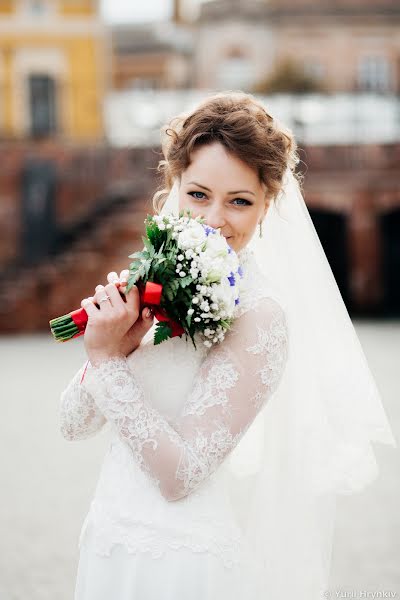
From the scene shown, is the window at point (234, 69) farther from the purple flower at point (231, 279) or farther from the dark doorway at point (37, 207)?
the purple flower at point (231, 279)

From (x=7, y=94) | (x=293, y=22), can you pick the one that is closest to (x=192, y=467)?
(x=7, y=94)

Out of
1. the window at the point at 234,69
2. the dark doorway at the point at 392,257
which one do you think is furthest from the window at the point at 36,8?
the dark doorway at the point at 392,257

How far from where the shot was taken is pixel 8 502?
258 inches

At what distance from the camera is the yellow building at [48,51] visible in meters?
26.7

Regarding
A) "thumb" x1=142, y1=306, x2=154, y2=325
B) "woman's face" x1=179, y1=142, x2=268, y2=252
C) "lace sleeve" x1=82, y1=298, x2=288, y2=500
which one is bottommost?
"lace sleeve" x1=82, y1=298, x2=288, y2=500

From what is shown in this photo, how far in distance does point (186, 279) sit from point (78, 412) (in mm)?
530

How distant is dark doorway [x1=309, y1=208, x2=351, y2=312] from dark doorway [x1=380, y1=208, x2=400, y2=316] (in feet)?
3.32

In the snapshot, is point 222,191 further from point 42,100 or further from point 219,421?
point 42,100

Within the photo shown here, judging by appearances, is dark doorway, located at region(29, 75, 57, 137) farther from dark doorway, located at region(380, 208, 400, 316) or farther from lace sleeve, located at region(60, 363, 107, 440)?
lace sleeve, located at region(60, 363, 107, 440)

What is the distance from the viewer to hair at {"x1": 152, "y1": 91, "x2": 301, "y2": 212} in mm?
2283

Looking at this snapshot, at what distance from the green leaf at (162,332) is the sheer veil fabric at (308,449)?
54cm

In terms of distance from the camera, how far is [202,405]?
213cm

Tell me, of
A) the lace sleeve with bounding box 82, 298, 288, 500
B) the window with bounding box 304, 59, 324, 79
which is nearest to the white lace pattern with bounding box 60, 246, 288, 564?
the lace sleeve with bounding box 82, 298, 288, 500

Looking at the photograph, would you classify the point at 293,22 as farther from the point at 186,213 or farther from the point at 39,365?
the point at 186,213
